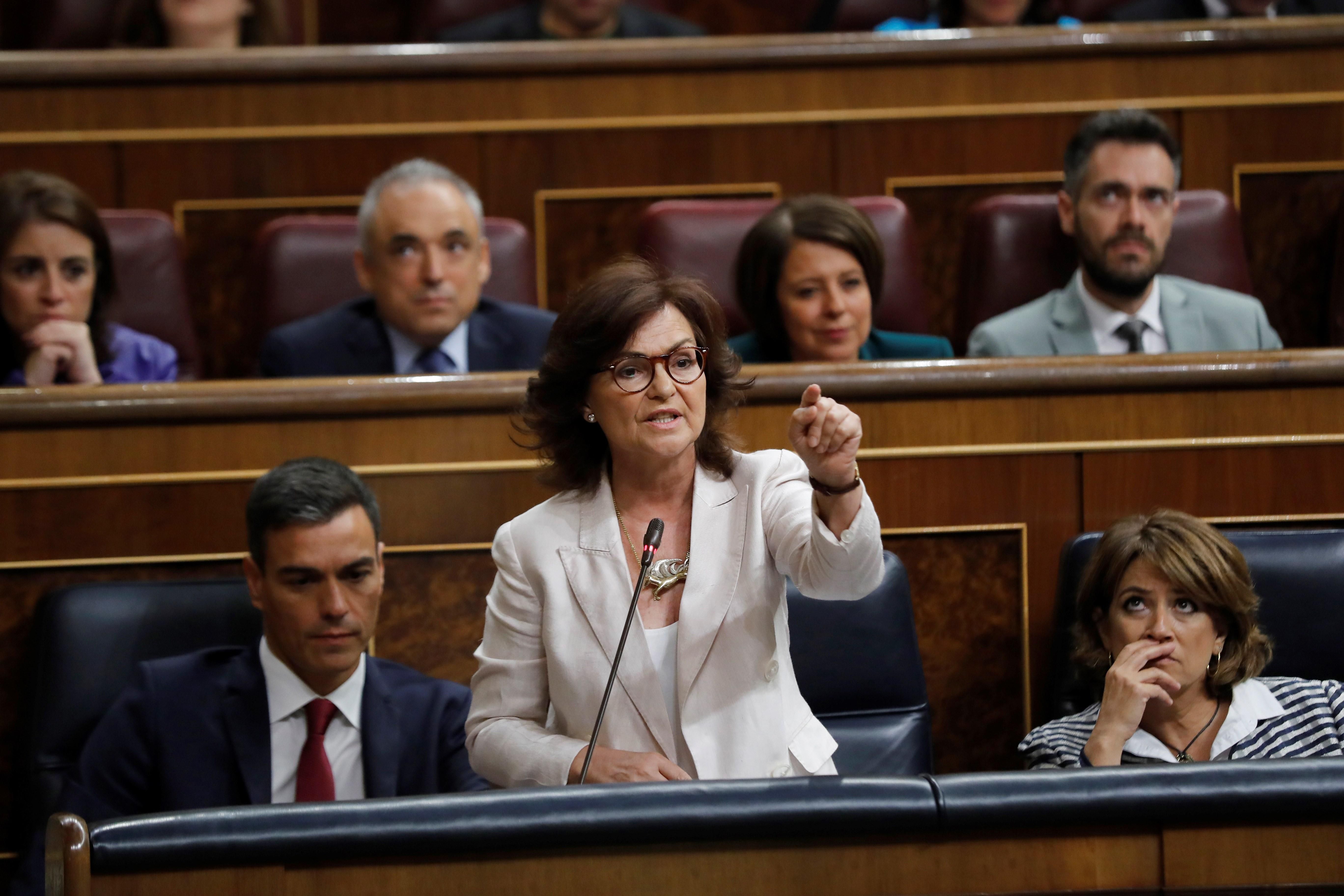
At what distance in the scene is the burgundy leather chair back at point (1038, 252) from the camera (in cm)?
142

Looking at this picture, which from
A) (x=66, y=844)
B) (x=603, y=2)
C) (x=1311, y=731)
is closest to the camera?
(x=66, y=844)

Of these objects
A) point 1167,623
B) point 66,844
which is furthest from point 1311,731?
point 66,844

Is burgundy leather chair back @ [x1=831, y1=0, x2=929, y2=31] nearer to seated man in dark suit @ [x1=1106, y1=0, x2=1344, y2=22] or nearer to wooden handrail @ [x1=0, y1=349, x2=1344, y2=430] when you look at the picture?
seated man in dark suit @ [x1=1106, y1=0, x2=1344, y2=22]

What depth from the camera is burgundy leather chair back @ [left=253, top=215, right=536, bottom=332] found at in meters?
1.42

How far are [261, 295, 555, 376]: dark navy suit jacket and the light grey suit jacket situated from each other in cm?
40

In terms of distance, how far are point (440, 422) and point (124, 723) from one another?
0.28 meters

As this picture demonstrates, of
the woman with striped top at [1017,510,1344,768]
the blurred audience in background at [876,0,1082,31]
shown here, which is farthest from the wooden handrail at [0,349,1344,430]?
the blurred audience in background at [876,0,1082,31]

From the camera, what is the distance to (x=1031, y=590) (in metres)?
1.03

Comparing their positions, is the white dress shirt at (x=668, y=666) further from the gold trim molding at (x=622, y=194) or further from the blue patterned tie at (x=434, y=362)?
the gold trim molding at (x=622, y=194)

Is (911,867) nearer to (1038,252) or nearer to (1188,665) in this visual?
(1188,665)

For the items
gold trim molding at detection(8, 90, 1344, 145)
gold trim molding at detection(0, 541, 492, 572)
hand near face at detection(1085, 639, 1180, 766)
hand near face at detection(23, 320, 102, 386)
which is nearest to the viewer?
hand near face at detection(1085, 639, 1180, 766)

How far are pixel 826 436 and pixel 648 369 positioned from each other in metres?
0.12

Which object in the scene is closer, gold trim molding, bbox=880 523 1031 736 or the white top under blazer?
the white top under blazer

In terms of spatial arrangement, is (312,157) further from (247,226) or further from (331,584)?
(331,584)
